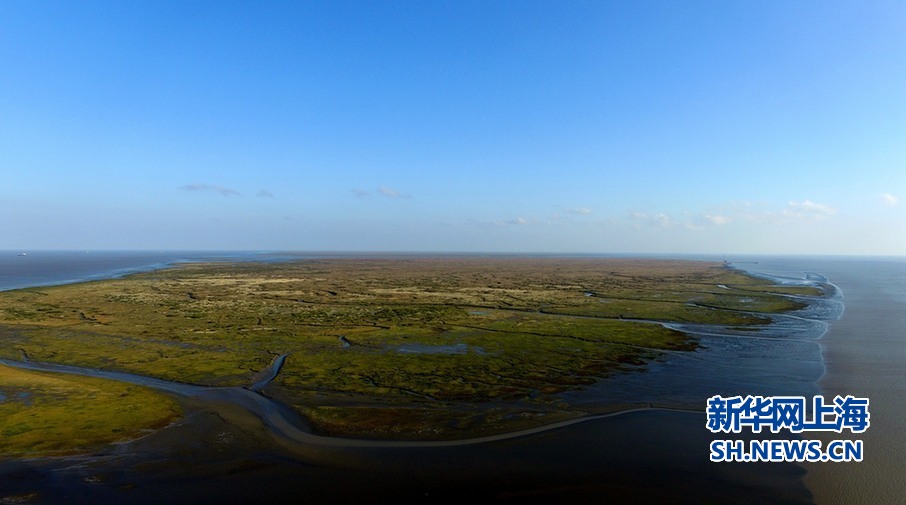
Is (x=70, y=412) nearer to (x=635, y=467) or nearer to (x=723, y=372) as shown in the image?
(x=635, y=467)

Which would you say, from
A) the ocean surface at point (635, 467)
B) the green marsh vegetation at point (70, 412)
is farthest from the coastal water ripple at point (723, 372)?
the green marsh vegetation at point (70, 412)

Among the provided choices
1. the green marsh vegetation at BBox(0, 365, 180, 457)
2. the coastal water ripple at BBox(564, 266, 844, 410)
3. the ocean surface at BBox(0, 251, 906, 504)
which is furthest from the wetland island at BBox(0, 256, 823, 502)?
the ocean surface at BBox(0, 251, 906, 504)

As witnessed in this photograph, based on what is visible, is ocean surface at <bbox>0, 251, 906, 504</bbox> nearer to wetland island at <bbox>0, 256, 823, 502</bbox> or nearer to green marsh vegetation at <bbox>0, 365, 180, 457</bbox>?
wetland island at <bbox>0, 256, 823, 502</bbox>

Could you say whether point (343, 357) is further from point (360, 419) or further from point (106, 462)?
point (106, 462)

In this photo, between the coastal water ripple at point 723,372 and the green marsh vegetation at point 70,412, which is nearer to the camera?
the green marsh vegetation at point 70,412

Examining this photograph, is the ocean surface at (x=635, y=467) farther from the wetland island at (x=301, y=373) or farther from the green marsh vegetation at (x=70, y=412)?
the green marsh vegetation at (x=70, y=412)

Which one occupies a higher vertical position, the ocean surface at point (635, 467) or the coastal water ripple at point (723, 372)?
the coastal water ripple at point (723, 372)

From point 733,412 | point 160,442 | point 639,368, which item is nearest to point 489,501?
point 733,412
